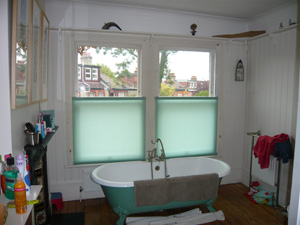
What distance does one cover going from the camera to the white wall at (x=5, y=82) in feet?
5.26

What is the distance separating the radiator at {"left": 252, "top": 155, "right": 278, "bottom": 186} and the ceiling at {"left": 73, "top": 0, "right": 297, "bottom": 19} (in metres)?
2.02

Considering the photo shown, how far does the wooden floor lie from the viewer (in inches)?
112

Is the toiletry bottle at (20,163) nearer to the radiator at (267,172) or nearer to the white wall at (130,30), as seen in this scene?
the white wall at (130,30)

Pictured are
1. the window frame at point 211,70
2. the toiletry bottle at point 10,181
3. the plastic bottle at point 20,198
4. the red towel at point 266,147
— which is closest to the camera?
the plastic bottle at point 20,198

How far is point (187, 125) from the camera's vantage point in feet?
12.0

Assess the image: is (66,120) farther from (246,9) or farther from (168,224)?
(246,9)

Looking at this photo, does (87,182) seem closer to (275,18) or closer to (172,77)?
(172,77)

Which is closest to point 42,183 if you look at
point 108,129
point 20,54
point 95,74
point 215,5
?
point 108,129

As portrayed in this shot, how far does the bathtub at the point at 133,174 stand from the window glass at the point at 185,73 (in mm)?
1035

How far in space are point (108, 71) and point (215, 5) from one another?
1690 millimetres

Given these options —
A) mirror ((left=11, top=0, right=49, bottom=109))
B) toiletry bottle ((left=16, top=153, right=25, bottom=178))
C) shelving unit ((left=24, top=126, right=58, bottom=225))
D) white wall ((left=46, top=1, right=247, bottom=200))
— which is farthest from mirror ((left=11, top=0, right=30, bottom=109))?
white wall ((left=46, top=1, right=247, bottom=200))

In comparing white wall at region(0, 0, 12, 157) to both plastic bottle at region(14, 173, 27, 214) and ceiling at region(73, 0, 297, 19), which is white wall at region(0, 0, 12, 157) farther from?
ceiling at region(73, 0, 297, 19)

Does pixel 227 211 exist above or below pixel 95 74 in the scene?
below

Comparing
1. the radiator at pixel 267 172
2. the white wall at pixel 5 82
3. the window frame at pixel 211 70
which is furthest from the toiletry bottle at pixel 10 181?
the radiator at pixel 267 172
